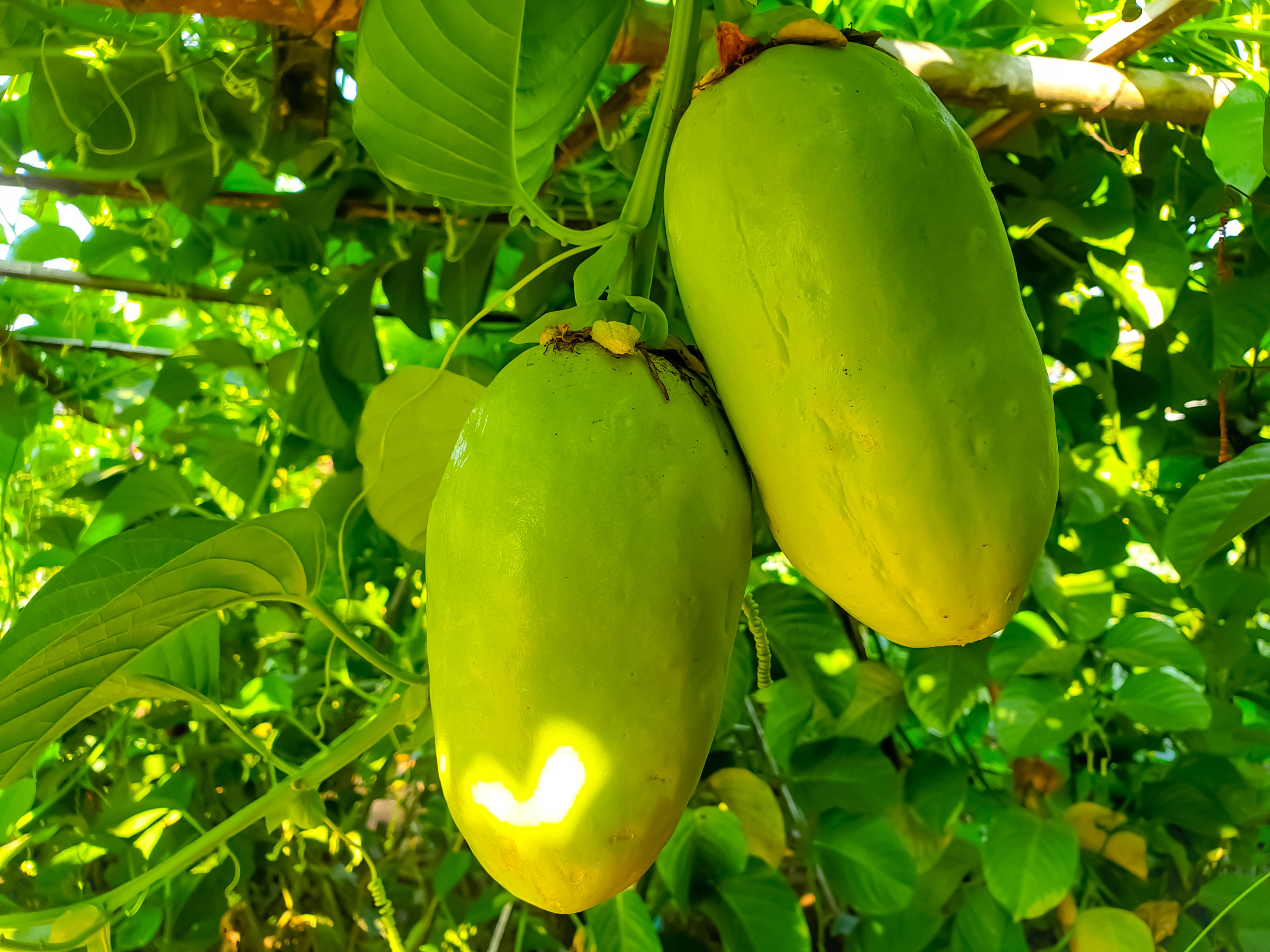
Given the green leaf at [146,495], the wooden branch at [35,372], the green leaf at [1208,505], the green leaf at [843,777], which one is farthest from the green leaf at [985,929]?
the wooden branch at [35,372]

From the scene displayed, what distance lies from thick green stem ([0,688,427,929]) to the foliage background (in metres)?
0.02

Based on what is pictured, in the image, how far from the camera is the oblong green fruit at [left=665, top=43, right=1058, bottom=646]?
21 centimetres

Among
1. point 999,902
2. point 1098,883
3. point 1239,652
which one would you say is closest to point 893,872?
point 999,902

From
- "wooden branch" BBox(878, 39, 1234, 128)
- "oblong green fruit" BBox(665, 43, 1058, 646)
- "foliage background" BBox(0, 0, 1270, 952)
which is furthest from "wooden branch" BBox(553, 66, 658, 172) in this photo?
"oblong green fruit" BBox(665, 43, 1058, 646)

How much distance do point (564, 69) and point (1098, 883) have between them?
801mm

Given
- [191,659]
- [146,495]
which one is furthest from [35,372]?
[191,659]

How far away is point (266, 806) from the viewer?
1.34 ft

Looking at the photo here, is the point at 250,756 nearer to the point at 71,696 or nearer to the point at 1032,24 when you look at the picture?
the point at 71,696

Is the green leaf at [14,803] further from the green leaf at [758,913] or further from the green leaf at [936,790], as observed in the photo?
the green leaf at [936,790]

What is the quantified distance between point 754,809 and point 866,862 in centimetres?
10

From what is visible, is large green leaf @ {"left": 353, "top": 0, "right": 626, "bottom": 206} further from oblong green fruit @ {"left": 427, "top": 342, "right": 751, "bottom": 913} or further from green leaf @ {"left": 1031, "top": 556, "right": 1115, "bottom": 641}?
green leaf @ {"left": 1031, "top": 556, "right": 1115, "bottom": 641}

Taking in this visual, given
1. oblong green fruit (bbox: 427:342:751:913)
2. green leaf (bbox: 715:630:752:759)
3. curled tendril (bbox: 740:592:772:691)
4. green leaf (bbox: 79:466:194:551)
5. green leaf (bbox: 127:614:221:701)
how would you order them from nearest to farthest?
1. oblong green fruit (bbox: 427:342:751:913)
2. curled tendril (bbox: 740:592:772:691)
3. green leaf (bbox: 127:614:221:701)
4. green leaf (bbox: 715:630:752:759)
5. green leaf (bbox: 79:466:194:551)

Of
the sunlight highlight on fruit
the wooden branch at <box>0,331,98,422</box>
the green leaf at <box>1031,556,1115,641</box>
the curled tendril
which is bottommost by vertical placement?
the green leaf at <box>1031,556,1115,641</box>

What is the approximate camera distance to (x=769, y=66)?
24 centimetres
